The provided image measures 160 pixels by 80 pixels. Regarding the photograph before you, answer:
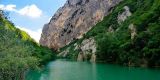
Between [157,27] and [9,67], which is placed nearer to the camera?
[9,67]

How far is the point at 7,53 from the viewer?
4462cm

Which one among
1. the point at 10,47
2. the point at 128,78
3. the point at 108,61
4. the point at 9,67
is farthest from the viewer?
the point at 108,61

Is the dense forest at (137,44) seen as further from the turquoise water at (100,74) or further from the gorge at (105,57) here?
the turquoise water at (100,74)

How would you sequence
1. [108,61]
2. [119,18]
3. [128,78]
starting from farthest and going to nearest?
[119,18], [108,61], [128,78]

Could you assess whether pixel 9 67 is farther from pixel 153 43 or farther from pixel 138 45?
pixel 138 45

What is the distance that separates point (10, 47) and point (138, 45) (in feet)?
212

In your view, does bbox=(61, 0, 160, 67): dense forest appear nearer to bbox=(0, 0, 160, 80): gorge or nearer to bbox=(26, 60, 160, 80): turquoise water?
bbox=(0, 0, 160, 80): gorge

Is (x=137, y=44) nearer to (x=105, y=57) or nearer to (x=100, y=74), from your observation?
(x=105, y=57)

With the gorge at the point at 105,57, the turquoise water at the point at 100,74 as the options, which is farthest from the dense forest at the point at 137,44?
the turquoise water at the point at 100,74

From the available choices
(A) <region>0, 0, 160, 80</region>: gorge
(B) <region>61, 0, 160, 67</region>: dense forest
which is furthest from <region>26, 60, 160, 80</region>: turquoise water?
(B) <region>61, 0, 160, 67</region>: dense forest

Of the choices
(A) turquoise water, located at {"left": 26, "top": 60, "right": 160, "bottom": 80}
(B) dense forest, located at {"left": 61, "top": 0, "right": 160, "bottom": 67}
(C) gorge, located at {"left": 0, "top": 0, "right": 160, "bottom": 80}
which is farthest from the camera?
(B) dense forest, located at {"left": 61, "top": 0, "right": 160, "bottom": 67}

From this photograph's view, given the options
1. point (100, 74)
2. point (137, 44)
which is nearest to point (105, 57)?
point (137, 44)

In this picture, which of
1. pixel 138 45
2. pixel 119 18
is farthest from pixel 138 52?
pixel 119 18

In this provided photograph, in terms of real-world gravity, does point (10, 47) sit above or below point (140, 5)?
below
